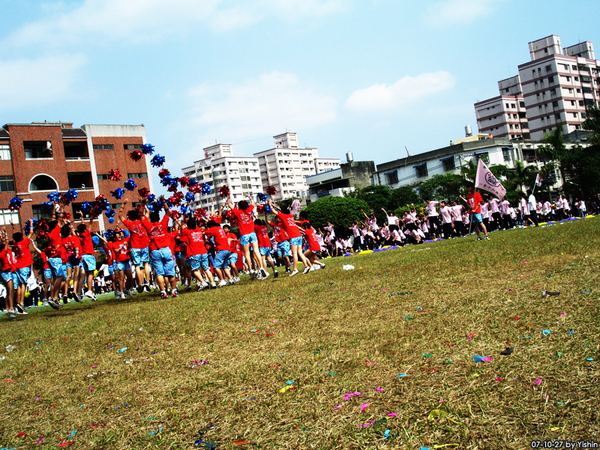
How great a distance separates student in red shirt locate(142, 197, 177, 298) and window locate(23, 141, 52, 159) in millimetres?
43827

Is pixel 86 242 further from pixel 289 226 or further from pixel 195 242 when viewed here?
pixel 289 226

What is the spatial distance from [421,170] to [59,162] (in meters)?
41.8

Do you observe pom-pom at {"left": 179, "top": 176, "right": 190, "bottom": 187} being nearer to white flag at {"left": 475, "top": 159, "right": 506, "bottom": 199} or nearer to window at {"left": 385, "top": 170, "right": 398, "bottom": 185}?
white flag at {"left": 475, "top": 159, "right": 506, "bottom": 199}

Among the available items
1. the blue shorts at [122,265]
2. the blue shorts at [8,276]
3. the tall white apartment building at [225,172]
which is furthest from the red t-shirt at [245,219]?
the tall white apartment building at [225,172]

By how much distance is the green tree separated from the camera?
59500 mm

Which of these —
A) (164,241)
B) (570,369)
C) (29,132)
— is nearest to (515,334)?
(570,369)

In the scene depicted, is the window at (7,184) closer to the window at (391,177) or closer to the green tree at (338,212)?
the green tree at (338,212)

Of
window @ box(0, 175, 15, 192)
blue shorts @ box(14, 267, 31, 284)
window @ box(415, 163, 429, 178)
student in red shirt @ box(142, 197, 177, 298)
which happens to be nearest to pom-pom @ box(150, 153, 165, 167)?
student in red shirt @ box(142, 197, 177, 298)

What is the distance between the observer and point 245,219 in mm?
13000

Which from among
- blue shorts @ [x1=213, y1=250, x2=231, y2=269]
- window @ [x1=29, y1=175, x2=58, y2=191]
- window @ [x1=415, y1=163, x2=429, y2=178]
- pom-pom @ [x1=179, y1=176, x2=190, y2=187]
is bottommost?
blue shorts @ [x1=213, y1=250, x2=231, y2=269]

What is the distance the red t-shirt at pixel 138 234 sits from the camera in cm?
1221

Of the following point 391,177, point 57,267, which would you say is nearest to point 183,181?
point 57,267

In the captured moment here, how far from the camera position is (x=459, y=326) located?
4.38 meters

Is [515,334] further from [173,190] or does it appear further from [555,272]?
[173,190]
